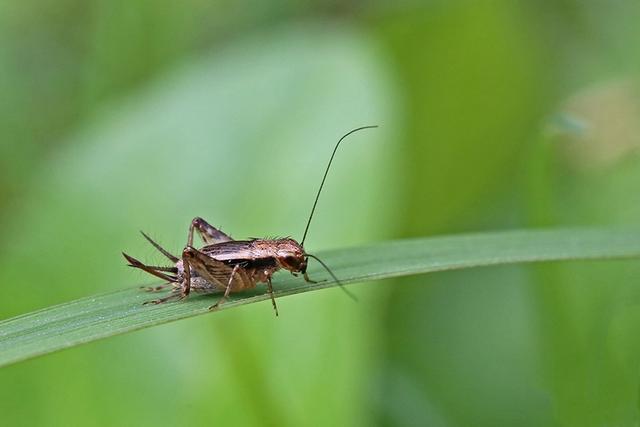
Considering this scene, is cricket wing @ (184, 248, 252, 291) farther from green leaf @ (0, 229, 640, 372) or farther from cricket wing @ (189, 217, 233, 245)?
cricket wing @ (189, 217, 233, 245)

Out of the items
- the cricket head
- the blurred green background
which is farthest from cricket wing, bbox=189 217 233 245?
the cricket head

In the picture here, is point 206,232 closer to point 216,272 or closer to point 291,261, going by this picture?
point 216,272

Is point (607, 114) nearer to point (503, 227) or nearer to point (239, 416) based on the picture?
point (503, 227)

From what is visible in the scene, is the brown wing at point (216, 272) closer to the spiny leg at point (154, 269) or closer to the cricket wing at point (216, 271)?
the cricket wing at point (216, 271)

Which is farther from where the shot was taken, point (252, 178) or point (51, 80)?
point (51, 80)

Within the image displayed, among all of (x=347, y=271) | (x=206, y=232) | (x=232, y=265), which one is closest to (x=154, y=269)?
(x=232, y=265)

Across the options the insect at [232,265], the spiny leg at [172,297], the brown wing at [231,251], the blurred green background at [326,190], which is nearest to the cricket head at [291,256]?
the insect at [232,265]

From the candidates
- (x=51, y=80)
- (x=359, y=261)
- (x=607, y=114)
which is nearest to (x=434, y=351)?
(x=359, y=261)
